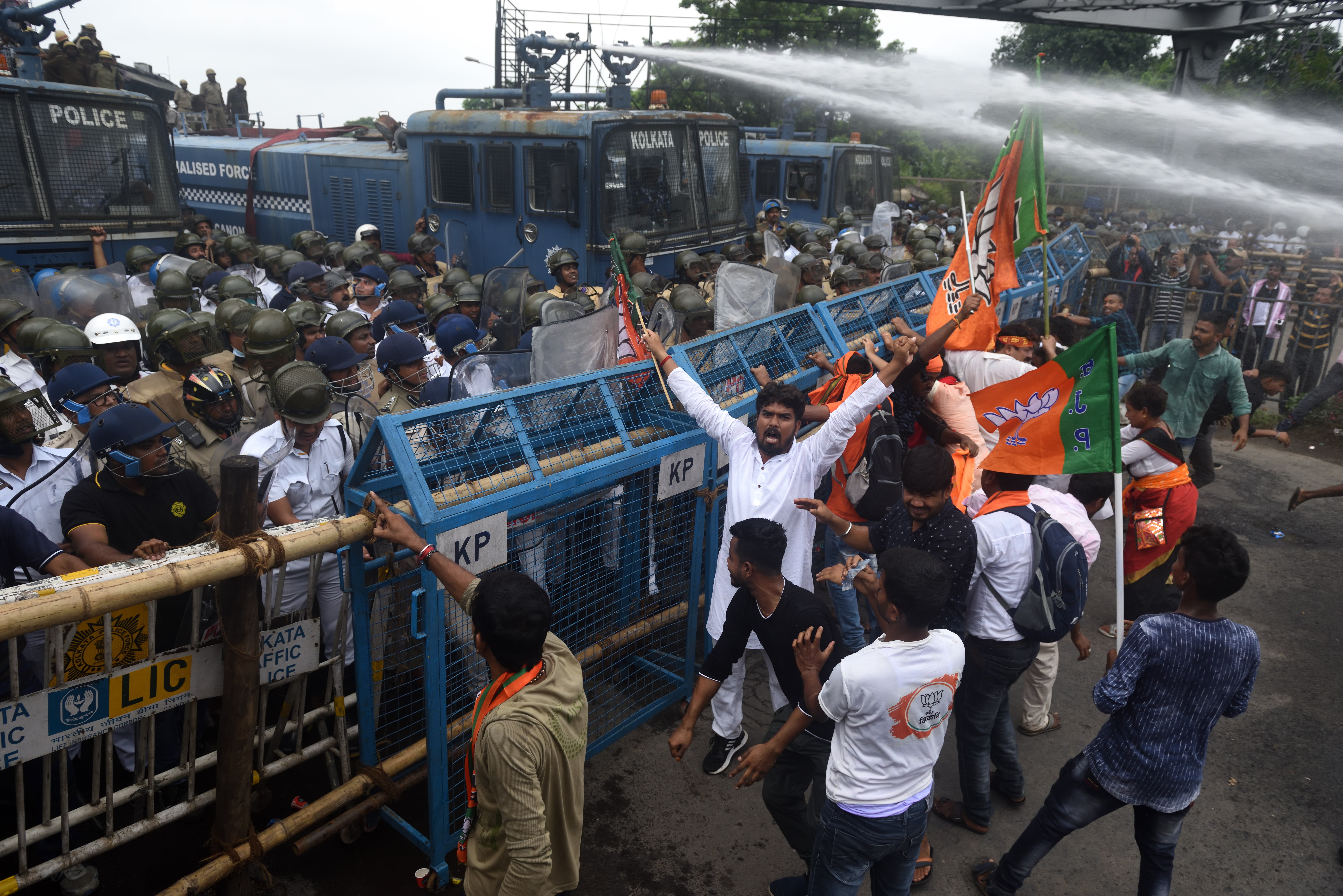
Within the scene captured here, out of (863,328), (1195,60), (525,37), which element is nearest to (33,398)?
(863,328)

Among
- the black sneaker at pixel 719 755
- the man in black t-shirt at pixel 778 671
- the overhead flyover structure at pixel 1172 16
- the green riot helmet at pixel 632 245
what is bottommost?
the black sneaker at pixel 719 755

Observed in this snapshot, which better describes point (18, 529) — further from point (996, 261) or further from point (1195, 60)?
point (1195, 60)

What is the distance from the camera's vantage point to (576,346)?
15.5 ft

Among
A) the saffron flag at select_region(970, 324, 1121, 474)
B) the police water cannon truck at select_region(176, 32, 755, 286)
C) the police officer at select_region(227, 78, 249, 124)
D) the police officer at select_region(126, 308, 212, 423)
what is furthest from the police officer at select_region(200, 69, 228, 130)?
the saffron flag at select_region(970, 324, 1121, 474)

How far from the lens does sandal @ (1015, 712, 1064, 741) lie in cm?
491

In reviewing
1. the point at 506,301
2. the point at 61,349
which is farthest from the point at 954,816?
the point at 61,349

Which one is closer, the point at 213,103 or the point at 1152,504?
the point at 1152,504

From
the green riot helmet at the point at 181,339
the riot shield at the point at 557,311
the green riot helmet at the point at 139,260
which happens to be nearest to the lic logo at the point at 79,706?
the green riot helmet at the point at 181,339

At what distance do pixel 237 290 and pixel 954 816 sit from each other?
23.2ft

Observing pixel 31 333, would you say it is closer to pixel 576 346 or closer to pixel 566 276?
pixel 576 346

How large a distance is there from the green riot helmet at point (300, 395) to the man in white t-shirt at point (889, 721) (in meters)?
2.59

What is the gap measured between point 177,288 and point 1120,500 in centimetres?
710

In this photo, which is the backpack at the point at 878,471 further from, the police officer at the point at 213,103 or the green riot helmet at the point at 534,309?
the police officer at the point at 213,103

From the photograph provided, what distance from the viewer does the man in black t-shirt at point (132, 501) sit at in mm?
3523
